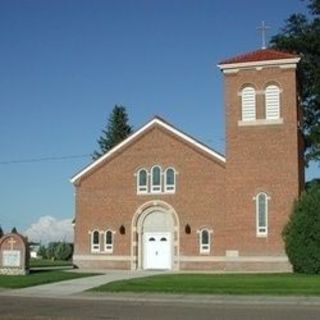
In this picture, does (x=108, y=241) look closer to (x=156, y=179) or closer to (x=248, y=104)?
(x=156, y=179)

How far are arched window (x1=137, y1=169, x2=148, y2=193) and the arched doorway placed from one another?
1.08 meters

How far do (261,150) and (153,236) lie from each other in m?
9.32

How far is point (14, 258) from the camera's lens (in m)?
40.8

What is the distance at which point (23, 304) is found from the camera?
2398 centimetres

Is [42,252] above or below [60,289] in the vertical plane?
above

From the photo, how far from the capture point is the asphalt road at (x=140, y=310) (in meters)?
19.8

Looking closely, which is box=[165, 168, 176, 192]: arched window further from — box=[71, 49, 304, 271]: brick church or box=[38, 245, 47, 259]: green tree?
box=[38, 245, 47, 259]: green tree

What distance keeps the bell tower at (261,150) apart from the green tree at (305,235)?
1.57m

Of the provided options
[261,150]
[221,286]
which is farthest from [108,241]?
[221,286]

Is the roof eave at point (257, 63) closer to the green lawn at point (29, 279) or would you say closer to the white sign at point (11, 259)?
the green lawn at point (29, 279)

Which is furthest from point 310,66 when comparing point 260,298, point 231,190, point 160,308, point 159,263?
point 160,308

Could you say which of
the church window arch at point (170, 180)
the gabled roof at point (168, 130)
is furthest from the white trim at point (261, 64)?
the church window arch at point (170, 180)

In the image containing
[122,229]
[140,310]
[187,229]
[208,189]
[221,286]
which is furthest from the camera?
[122,229]

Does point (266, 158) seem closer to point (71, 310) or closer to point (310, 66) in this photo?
point (310, 66)
